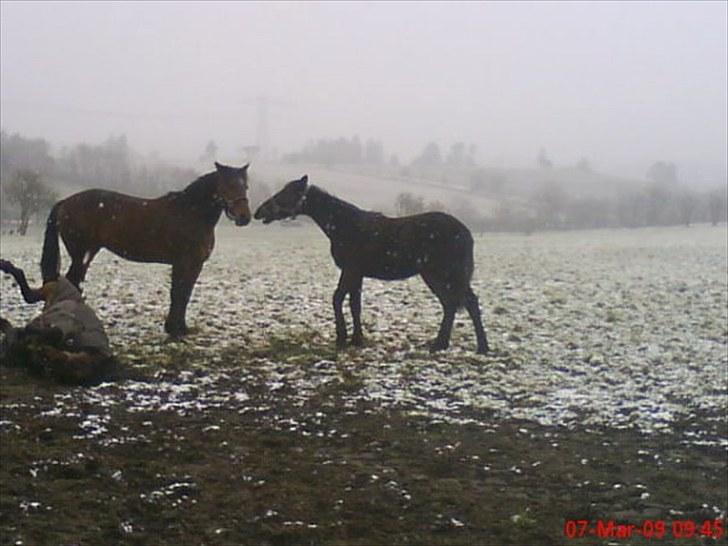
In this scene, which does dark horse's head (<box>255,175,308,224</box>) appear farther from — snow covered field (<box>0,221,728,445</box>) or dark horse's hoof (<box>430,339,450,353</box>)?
dark horse's hoof (<box>430,339,450,353</box>)

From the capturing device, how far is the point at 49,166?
11406 mm

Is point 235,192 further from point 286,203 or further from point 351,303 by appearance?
point 351,303

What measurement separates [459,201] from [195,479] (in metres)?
7.94

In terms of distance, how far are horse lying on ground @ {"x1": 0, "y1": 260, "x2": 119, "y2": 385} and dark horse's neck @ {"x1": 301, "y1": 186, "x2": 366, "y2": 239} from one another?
2764mm

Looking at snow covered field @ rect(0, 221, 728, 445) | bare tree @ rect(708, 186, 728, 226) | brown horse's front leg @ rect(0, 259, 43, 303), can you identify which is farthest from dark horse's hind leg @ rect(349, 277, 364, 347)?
bare tree @ rect(708, 186, 728, 226)

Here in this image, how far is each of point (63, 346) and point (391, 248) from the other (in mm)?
3690

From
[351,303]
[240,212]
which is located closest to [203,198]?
[240,212]

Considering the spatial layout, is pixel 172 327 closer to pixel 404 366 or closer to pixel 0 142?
pixel 404 366

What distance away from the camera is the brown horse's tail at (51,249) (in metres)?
9.77

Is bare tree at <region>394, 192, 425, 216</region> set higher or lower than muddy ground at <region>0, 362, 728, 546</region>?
higher

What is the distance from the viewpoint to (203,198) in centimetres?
961

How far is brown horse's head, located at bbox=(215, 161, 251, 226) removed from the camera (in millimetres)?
9102

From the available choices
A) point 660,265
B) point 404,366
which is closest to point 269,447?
point 404,366
